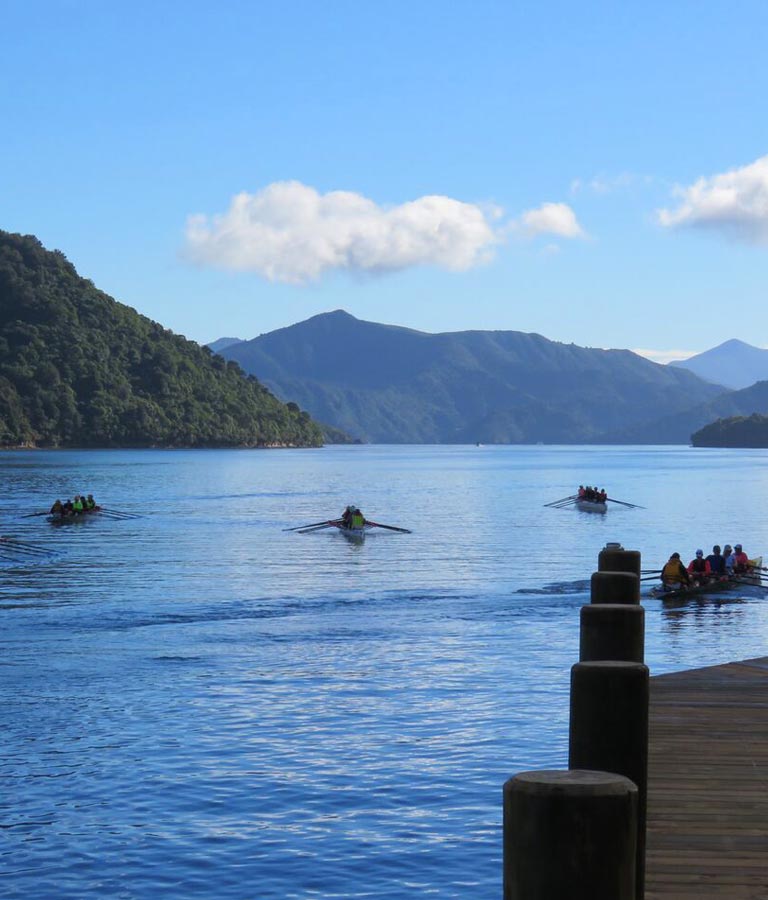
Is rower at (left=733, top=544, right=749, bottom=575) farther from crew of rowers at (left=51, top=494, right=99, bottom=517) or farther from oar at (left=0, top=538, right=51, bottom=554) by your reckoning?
crew of rowers at (left=51, top=494, right=99, bottom=517)

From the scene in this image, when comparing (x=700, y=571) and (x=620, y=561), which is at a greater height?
(x=620, y=561)

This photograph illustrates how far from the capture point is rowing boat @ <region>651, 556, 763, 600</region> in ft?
121

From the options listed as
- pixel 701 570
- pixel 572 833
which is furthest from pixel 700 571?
pixel 572 833

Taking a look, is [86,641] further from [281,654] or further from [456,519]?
[456,519]

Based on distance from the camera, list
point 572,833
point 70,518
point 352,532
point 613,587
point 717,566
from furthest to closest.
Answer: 1. point 70,518
2. point 352,532
3. point 717,566
4. point 613,587
5. point 572,833

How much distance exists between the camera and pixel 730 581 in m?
38.4

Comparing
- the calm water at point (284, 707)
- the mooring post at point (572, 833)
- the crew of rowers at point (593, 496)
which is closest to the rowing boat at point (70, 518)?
the calm water at point (284, 707)

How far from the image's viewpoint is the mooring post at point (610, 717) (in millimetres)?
6719

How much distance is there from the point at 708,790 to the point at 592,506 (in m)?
80.4

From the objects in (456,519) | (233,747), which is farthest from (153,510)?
(233,747)

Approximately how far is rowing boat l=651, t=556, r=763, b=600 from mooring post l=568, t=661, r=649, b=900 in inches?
1210

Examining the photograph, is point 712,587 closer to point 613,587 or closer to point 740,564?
point 740,564

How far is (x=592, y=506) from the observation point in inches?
3573

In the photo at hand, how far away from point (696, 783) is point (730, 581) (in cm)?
2801
